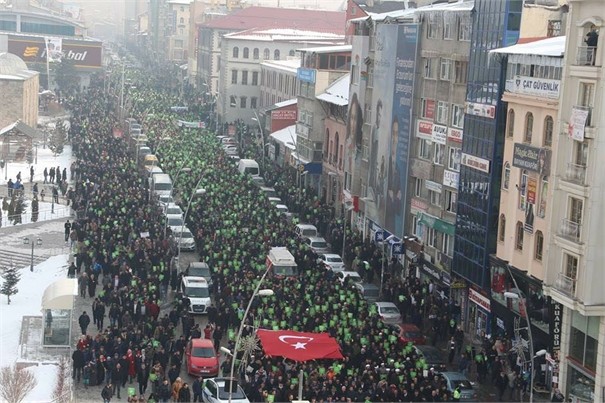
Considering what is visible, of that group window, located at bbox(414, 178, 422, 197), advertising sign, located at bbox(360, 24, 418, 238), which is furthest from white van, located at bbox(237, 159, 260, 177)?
window, located at bbox(414, 178, 422, 197)

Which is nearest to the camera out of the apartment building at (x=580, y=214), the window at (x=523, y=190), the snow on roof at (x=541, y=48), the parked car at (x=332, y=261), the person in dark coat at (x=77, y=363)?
the person in dark coat at (x=77, y=363)

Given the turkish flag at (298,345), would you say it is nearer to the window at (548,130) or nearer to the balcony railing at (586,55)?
the window at (548,130)

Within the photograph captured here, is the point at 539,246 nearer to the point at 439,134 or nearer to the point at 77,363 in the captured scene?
the point at 439,134

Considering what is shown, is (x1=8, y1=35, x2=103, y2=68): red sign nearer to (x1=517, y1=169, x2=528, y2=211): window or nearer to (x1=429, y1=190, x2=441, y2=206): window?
(x1=429, y1=190, x2=441, y2=206): window

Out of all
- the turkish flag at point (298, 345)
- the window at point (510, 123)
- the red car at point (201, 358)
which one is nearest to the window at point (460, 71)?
the window at point (510, 123)

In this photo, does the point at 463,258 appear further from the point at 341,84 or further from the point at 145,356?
the point at 341,84
